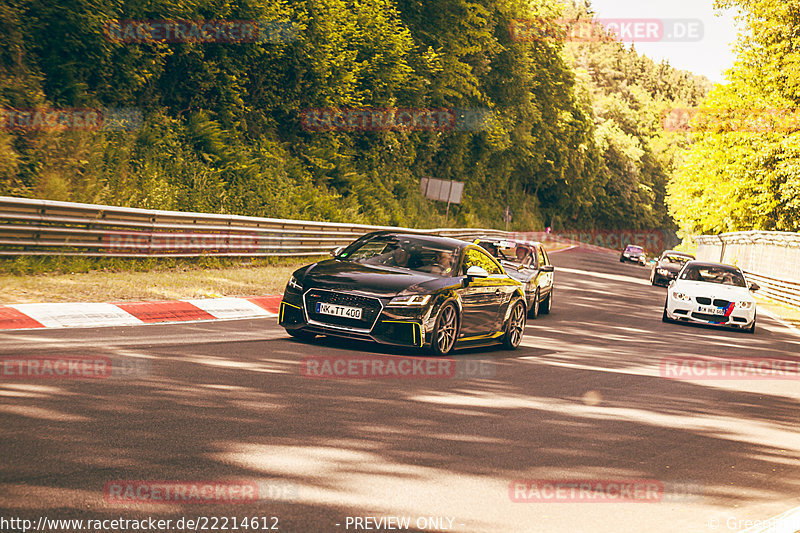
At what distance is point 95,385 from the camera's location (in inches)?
292

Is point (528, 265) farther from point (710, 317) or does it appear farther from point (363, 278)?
point (363, 278)

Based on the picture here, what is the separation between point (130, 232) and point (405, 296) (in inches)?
295

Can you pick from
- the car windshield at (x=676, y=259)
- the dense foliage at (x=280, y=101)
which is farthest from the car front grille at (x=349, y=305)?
the car windshield at (x=676, y=259)

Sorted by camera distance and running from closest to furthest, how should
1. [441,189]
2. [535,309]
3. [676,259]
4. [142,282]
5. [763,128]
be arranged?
1. [142,282]
2. [535,309]
3. [676,259]
4. [763,128]
5. [441,189]

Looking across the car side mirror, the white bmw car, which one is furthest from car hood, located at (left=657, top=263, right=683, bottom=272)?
the car side mirror

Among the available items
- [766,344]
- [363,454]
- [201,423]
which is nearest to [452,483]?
Result: [363,454]

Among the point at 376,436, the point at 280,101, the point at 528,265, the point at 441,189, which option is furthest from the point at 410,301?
the point at 441,189

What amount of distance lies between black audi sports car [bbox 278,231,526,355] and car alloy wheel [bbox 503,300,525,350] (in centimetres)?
2

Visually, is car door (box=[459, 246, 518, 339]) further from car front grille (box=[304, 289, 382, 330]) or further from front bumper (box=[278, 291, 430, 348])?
car front grille (box=[304, 289, 382, 330])

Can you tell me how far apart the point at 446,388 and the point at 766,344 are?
35.7 ft

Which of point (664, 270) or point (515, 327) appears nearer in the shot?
point (515, 327)

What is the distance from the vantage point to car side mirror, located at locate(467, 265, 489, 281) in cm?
1157

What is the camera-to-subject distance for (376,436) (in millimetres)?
6633

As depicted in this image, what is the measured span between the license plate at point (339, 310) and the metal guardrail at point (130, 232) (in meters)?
3.32
